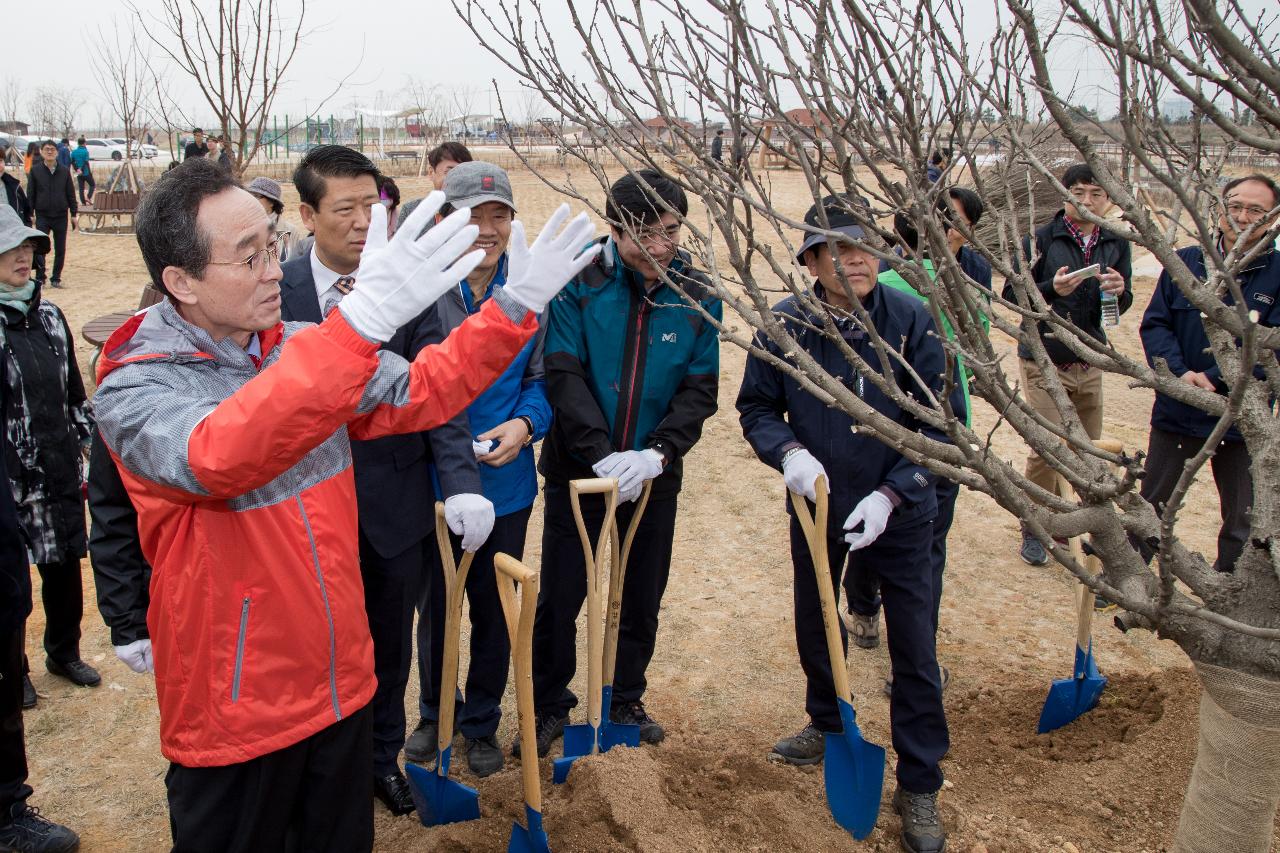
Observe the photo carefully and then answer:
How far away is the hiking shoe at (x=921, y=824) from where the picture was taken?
9.48ft

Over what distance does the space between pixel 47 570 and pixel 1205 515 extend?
6082mm

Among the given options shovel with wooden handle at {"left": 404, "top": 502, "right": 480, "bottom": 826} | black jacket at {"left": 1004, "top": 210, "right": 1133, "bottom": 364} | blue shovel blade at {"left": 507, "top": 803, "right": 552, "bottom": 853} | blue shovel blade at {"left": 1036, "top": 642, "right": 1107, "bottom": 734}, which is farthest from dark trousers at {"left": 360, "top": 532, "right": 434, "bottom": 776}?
black jacket at {"left": 1004, "top": 210, "right": 1133, "bottom": 364}

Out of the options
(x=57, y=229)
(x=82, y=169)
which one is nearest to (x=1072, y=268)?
(x=57, y=229)

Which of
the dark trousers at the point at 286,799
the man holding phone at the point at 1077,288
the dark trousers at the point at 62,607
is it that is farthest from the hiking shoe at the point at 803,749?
the dark trousers at the point at 62,607

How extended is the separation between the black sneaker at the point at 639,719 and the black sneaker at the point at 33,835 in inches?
70.0

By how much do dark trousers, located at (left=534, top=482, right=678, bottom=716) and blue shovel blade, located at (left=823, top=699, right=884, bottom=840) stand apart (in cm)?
86

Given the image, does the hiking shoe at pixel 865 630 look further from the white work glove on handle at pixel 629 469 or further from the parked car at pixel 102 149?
the parked car at pixel 102 149

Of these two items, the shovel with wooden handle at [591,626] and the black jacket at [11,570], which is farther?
the shovel with wooden handle at [591,626]

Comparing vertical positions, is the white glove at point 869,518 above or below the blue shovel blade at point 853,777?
above

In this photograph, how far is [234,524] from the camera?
194 cm

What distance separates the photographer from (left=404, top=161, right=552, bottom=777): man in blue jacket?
3.25 metres

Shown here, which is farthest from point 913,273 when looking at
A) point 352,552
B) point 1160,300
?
point 1160,300

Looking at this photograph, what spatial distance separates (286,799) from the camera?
2152 mm

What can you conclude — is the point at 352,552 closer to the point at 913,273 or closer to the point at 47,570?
the point at 913,273
